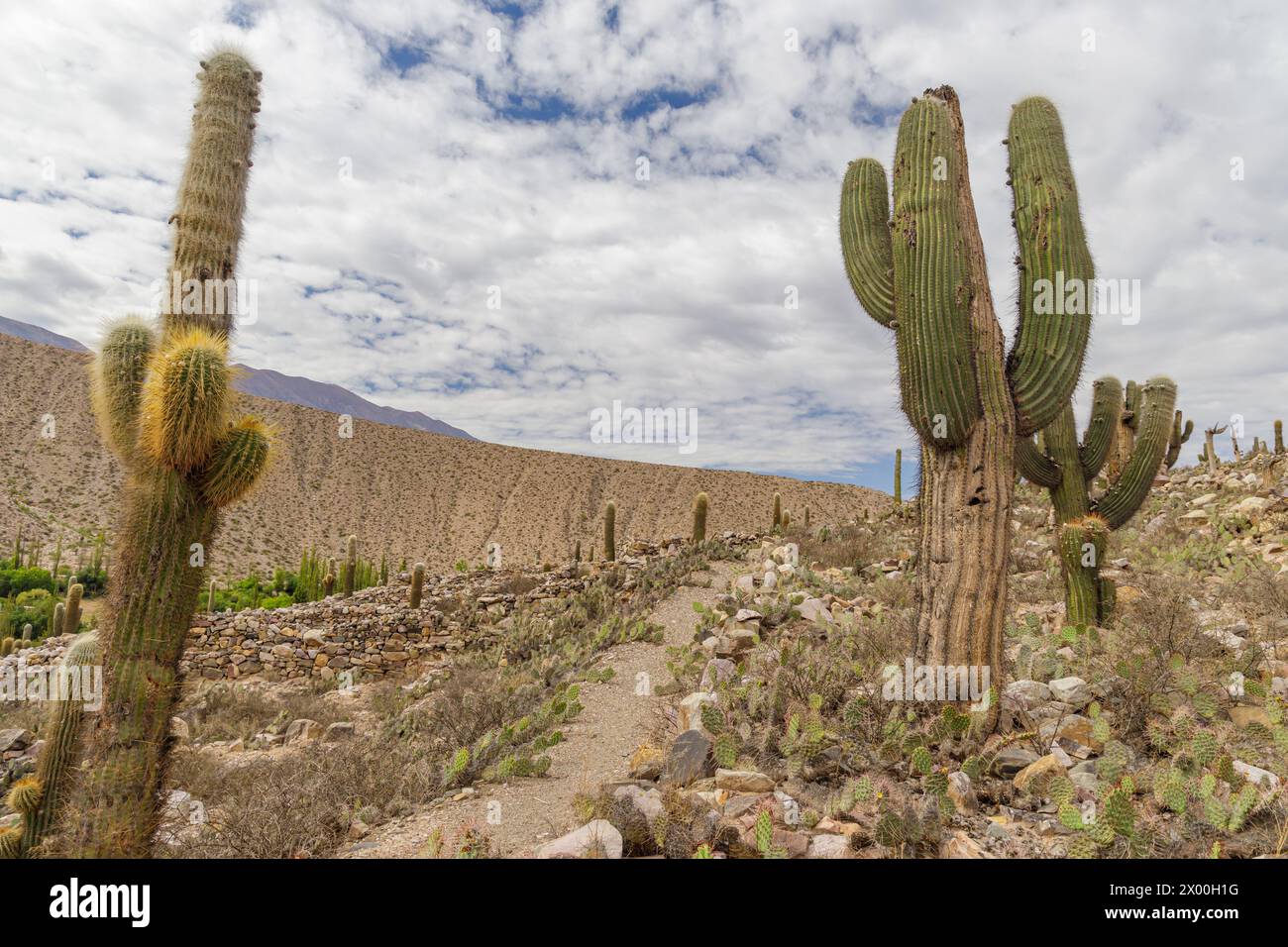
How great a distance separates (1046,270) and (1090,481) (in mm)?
4040

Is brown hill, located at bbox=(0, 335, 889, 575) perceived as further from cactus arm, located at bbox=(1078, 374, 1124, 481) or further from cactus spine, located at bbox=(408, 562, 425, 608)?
cactus arm, located at bbox=(1078, 374, 1124, 481)

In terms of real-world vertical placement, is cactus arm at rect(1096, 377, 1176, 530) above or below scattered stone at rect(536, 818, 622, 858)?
above

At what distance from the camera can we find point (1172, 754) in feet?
14.0

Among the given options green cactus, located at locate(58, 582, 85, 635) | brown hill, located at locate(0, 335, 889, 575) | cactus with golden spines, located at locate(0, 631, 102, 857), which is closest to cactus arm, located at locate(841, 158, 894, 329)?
cactus with golden spines, located at locate(0, 631, 102, 857)

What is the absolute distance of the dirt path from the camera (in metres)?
4.08

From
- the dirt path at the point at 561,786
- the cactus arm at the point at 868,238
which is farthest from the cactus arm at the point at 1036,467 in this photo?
the dirt path at the point at 561,786

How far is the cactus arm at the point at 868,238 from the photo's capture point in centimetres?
583

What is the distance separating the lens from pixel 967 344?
17.1 feet

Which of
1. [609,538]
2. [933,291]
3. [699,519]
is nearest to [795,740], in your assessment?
[933,291]

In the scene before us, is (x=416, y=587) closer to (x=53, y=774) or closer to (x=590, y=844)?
(x=53, y=774)

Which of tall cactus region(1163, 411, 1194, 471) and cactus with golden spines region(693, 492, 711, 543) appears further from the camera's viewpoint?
tall cactus region(1163, 411, 1194, 471)

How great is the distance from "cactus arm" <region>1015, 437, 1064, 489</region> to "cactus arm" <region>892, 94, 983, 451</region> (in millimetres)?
3144
